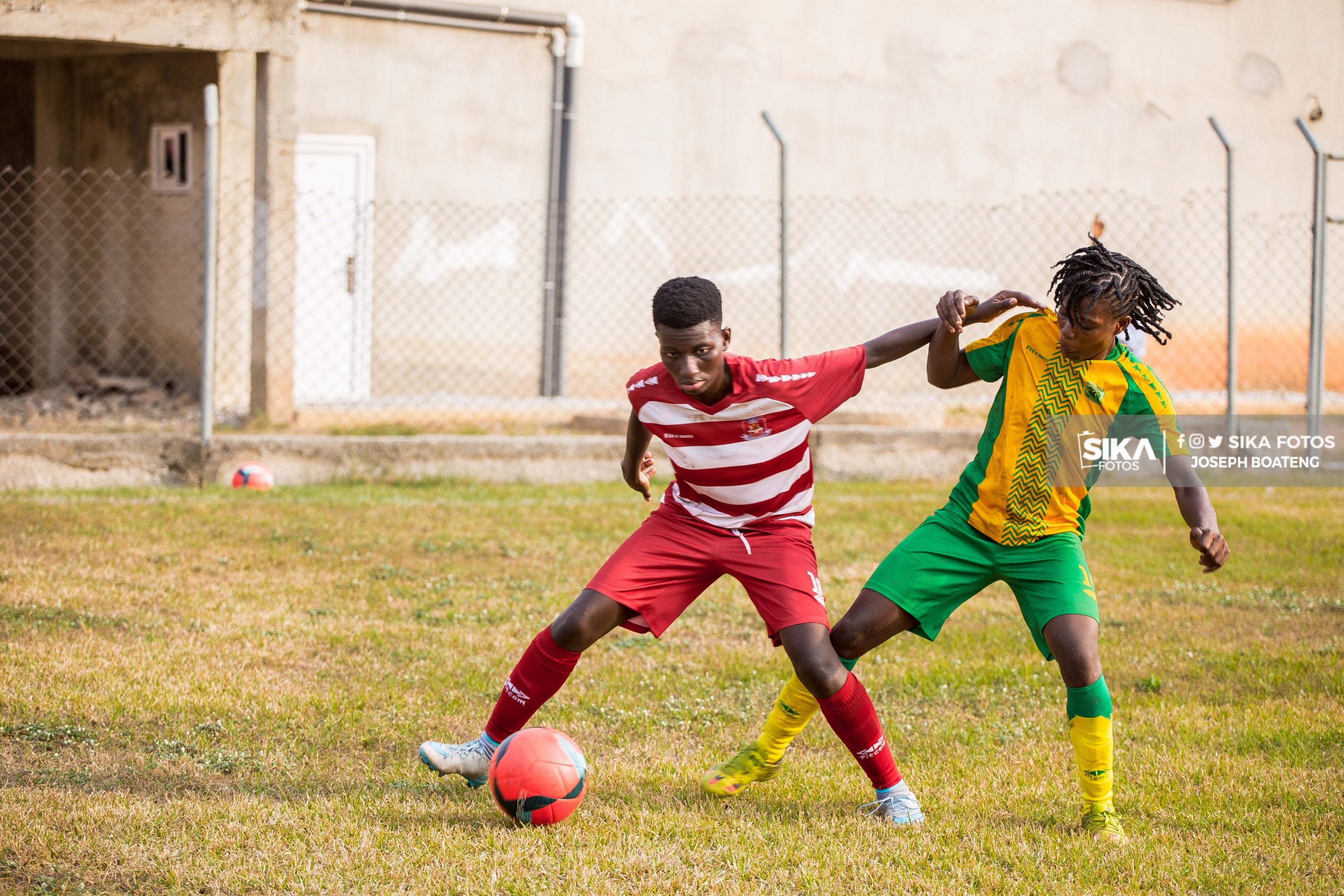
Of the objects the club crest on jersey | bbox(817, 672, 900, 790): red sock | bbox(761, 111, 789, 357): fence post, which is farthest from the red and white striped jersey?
bbox(761, 111, 789, 357): fence post

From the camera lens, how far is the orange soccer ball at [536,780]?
3809mm

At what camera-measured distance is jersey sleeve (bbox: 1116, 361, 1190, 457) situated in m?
3.94

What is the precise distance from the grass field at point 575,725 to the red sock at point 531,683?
0.26 meters

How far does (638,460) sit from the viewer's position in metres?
4.54

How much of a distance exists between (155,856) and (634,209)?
1015 centimetres

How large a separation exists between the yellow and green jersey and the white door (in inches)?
331

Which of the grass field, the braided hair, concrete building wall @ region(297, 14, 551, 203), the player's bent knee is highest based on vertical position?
concrete building wall @ region(297, 14, 551, 203)

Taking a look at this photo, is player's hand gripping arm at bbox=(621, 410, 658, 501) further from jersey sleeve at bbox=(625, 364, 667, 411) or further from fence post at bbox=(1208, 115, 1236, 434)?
fence post at bbox=(1208, 115, 1236, 434)

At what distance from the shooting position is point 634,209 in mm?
13008

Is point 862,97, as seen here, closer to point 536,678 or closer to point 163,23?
point 163,23

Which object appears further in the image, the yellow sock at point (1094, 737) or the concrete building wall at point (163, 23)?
the concrete building wall at point (163, 23)

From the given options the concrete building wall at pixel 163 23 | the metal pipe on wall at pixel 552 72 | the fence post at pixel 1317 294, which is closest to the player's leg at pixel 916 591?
the fence post at pixel 1317 294

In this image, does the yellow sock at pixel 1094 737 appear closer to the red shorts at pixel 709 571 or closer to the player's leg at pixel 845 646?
the player's leg at pixel 845 646

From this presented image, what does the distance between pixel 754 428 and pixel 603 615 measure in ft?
2.45
